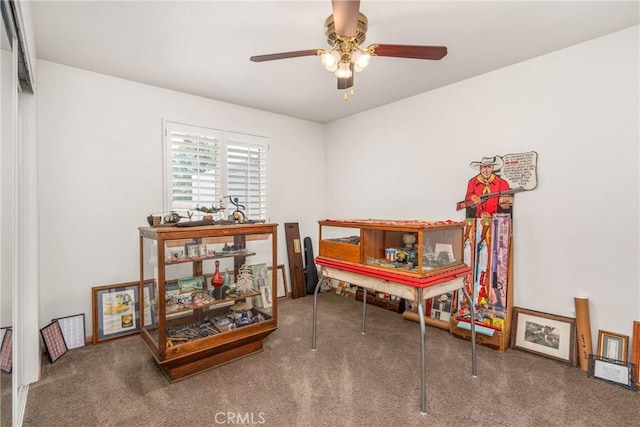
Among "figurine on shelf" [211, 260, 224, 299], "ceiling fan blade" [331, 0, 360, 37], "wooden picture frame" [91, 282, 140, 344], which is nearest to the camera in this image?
"ceiling fan blade" [331, 0, 360, 37]

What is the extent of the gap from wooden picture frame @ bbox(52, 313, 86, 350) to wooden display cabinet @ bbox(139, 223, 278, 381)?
2.43 ft

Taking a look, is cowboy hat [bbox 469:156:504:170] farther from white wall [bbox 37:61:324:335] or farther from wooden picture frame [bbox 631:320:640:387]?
white wall [bbox 37:61:324:335]

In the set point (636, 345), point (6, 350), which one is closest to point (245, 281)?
point (6, 350)

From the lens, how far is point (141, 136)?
3.32 meters

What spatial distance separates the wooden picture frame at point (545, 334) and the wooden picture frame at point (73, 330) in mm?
4157

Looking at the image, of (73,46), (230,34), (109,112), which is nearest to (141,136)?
(109,112)

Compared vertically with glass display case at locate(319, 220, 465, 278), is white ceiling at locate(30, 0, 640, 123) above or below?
above

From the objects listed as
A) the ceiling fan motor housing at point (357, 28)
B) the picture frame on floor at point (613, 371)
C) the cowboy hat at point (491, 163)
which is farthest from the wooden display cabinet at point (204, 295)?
the picture frame on floor at point (613, 371)

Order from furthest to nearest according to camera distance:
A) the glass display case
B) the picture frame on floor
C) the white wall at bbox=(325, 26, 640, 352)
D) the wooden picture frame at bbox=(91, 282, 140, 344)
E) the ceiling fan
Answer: the wooden picture frame at bbox=(91, 282, 140, 344)
the white wall at bbox=(325, 26, 640, 352)
the picture frame on floor
the glass display case
the ceiling fan

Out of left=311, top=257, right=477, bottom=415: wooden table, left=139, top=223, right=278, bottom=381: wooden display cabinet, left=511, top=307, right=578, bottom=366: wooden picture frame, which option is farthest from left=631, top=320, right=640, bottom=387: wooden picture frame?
left=139, top=223, right=278, bottom=381: wooden display cabinet

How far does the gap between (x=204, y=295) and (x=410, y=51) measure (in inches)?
96.8

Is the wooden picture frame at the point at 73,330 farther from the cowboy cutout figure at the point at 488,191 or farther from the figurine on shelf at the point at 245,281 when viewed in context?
the cowboy cutout figure at the point at 488,191

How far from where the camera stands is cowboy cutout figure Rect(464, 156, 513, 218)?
302cm

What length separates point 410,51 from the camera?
75.6 inches
